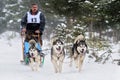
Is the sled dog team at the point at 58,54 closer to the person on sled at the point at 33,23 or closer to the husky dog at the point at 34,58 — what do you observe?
the husky dog at the point at 34,58

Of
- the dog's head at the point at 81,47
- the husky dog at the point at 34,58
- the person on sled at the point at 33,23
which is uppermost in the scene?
the person on sled at the point at 33,23

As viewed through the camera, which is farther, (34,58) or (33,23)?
(33,23)

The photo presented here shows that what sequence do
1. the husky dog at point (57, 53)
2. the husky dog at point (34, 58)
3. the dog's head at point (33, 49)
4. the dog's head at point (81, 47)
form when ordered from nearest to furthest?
the husky dog at point (57, 53) → the dog's head at point (81, 47) → the husky dog at point (34, 58) → the dog's head at point (33, 49)

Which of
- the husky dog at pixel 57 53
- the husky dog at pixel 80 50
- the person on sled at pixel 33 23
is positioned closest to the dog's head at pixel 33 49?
the person on sled at pixel 33 23

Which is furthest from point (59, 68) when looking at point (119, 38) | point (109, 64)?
Answer: point (119, 38)

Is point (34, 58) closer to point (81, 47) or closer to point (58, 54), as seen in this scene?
point (58, 54)

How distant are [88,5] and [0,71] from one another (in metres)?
4.41

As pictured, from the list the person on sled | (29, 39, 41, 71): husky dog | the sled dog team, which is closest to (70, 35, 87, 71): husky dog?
the sled dog team

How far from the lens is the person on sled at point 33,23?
42.1 feet

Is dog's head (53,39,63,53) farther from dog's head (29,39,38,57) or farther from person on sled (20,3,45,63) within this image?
person on sled (20,3,45,63)

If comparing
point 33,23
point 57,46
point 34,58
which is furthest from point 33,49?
point 33,23

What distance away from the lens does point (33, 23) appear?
1303 centimetres

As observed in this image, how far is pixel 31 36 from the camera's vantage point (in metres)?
13.2

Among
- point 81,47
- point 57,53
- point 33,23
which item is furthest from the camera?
point 33,23
